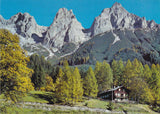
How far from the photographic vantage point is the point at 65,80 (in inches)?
1876

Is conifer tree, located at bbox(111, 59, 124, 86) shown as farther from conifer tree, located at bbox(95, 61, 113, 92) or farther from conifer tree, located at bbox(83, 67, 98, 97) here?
conifer tree, located at bbox(83, 67, 98, 97)

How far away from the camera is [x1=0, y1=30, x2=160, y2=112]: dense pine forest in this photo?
13.6 metres

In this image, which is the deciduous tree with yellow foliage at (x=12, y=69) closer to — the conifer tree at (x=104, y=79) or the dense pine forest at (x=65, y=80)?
the dense pine forest at (x=65, y=80)

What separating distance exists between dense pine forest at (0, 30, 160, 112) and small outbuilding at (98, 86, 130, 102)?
2320mm

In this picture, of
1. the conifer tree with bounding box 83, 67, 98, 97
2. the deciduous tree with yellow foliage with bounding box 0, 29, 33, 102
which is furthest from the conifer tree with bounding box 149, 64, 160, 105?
the deciduous tree with yellow foliage with bounding box 0, 29, 33, 102

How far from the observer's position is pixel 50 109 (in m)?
37.9

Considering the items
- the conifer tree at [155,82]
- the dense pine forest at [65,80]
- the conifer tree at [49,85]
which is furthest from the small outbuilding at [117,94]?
the conifer tree at [49,85]

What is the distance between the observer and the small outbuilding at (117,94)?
221 ft

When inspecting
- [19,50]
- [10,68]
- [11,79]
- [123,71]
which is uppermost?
[123,71]

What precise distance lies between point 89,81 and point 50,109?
25.4m

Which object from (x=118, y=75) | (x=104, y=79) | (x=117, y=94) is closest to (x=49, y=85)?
(x=104, y=79)

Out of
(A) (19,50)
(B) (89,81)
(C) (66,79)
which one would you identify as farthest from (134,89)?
(A) (19,50)

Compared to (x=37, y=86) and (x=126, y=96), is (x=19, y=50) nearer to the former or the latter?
(x=37, y=86)

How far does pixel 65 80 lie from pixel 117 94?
1156 inches
